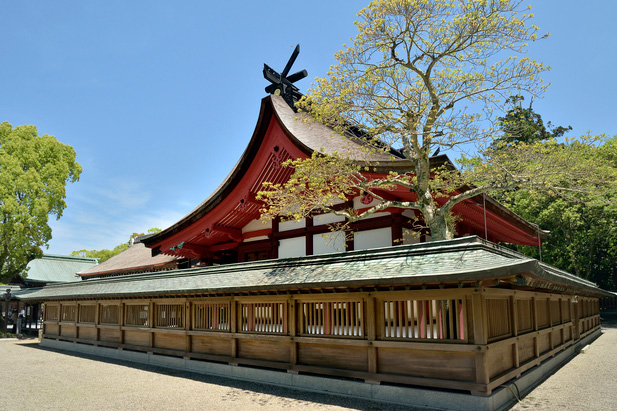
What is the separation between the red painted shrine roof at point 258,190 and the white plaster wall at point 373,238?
3.42 feet

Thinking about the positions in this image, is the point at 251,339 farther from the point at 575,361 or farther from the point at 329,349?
the point at 575,361

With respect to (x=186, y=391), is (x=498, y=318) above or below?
above

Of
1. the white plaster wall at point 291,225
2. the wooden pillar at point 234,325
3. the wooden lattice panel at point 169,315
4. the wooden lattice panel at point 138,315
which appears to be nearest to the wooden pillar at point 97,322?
the wooden lattice panel at point 138,315

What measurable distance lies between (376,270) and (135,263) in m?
21.3

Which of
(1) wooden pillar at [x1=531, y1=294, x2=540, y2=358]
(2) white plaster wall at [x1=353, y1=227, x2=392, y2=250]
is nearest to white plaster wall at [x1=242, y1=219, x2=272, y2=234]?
(2) white plaster wall at [x1=353, y1=227, x2=392, y2=250]

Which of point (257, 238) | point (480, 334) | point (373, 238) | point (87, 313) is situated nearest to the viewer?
point (480, 334)

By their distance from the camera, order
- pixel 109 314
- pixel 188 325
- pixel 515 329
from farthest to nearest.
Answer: pixel 109 314 < pixel 188 325 < pixel 515 329

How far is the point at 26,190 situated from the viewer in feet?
78.8

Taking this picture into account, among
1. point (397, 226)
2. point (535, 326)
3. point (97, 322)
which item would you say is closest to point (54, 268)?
point (97, 322)

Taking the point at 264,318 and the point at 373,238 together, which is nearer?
the point at 264,318

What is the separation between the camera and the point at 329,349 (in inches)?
318

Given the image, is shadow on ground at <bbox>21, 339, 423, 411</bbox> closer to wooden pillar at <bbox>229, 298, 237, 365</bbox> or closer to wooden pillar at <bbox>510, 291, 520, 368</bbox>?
wooden pillar at <bbox>229, 298, 237, 365</bbox>

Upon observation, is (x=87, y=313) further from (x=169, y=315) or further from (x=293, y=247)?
(x=293, y=247)

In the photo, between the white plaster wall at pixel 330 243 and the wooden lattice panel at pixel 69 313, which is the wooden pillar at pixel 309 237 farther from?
the wooden lattice panel at pixel 69 313
